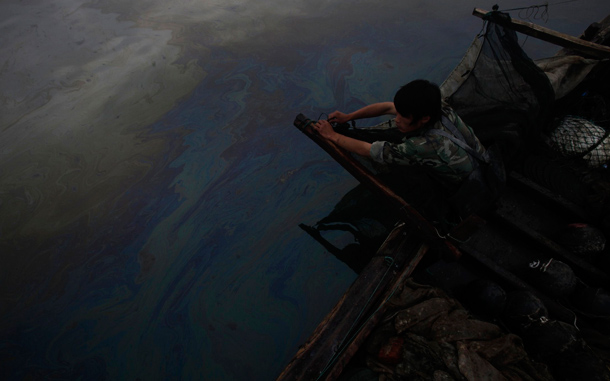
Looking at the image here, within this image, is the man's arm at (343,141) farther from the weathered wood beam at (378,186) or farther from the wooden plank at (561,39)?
the wooden plank at (561,39)

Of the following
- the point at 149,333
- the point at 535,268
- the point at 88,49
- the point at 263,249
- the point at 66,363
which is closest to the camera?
the point at 535,268

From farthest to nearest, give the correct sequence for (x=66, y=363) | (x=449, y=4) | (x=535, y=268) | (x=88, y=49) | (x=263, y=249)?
(x=449, y=4)
(x=88, y=49)
(x=263, y=249)
(x=66, y=363)
(x=535, y=268)

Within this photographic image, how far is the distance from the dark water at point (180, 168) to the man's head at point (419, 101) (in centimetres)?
168

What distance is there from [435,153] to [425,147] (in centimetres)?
7

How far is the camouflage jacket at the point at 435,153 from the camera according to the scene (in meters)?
1.90

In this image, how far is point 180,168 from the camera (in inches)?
150

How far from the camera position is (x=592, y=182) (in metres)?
2.65

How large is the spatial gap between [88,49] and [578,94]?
20.4 feet

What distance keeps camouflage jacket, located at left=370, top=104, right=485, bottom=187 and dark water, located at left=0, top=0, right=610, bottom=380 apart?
4.56 feet

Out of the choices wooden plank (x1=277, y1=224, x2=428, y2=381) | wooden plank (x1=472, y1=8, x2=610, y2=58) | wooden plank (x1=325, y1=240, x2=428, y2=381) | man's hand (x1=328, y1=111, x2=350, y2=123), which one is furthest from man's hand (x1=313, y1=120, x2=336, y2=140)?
wooden plank (x1=472, y1=8, x2=610, y2=58)

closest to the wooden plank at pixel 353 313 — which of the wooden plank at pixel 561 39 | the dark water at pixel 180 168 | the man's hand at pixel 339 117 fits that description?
the dark water at pixel 180 168

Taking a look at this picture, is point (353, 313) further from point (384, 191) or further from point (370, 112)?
point (370, 112)

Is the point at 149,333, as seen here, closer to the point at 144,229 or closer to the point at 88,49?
the point at 144,229

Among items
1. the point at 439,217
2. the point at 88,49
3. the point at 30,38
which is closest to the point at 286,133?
the point at 439,217
